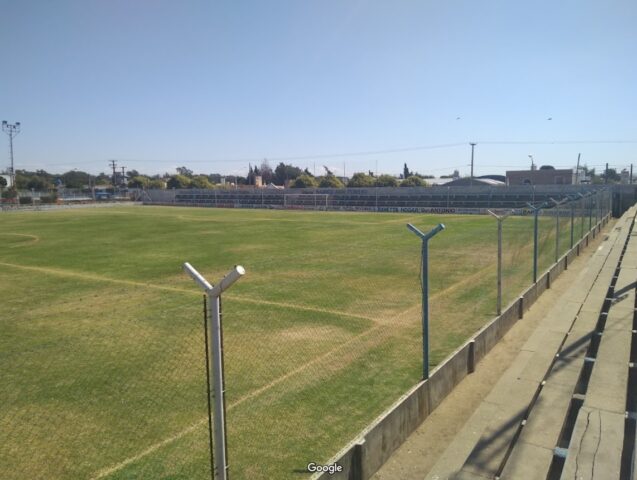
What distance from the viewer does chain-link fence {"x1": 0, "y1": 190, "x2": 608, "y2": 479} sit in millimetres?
6156

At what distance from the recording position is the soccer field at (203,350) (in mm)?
6195

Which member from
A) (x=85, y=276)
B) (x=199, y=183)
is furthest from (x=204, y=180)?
(x=85, y=276)

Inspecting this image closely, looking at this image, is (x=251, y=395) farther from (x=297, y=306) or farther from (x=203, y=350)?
(x=297, y=306)

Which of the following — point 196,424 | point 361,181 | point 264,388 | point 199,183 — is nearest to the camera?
point 196,424

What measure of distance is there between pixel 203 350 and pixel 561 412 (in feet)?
21.2

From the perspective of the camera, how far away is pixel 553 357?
884cm

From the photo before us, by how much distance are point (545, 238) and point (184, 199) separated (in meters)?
91.7

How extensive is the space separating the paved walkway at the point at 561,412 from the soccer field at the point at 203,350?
1366 millimetres

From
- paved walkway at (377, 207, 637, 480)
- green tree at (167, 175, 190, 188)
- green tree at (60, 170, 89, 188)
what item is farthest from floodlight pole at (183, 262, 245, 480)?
green tree at (60, 170, 89, 188)

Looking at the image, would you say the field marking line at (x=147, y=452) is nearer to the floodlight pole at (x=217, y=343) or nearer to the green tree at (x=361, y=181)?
the floodlight pole at (x=217, y=343)

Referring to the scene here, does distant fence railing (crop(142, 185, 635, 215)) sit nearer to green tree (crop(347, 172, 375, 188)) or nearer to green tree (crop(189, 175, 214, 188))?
green tree (crop(347, 172, 375, 188))

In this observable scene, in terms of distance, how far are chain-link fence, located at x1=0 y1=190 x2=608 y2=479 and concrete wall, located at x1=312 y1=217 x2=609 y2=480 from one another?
0.58 meters

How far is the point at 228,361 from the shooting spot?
360 inches

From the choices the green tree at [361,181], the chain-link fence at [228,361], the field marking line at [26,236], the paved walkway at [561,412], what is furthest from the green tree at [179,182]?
the paved walkway at [561,412]
